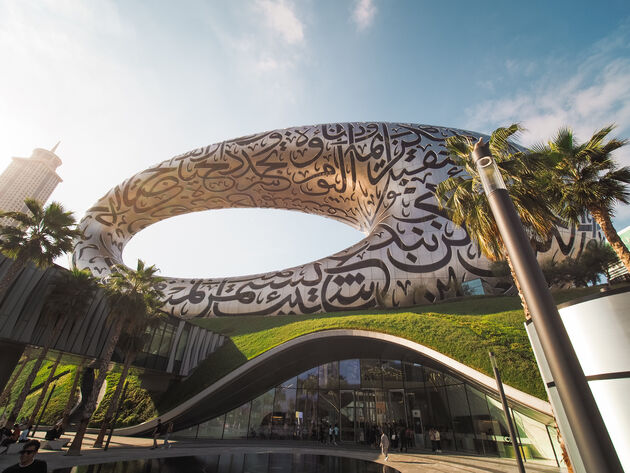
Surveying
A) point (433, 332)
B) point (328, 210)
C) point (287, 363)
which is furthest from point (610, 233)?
point (328, 210)

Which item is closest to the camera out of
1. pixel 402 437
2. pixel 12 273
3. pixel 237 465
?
pixel 237 465

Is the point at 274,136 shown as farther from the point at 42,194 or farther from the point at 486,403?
the point at 42,194

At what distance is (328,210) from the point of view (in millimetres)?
29219

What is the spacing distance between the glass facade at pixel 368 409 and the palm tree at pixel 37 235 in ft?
40.8

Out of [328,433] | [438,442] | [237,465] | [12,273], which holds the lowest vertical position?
[237,465]

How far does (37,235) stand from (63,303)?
9.39ft

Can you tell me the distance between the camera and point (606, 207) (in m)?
8.90

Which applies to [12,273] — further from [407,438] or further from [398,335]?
[407,438]

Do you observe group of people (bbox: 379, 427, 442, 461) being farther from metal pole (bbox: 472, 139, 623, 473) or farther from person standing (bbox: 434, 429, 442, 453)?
metal pole (bbox: 472, 139, 623, 473)

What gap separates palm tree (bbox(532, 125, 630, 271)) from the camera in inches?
337

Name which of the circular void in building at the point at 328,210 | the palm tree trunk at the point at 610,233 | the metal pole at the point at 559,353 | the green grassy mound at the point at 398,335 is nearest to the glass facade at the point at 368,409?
the green grassy mound at the point at 398,335

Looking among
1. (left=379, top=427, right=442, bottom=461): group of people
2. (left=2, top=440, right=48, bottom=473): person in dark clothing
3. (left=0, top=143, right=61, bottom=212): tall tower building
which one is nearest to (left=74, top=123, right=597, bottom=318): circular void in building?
(left=379, top=427, right=442, bottom=461): group of people

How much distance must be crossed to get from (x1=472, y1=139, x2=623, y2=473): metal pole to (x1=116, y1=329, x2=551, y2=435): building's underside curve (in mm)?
10867

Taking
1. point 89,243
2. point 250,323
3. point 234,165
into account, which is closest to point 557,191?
point 250,323
